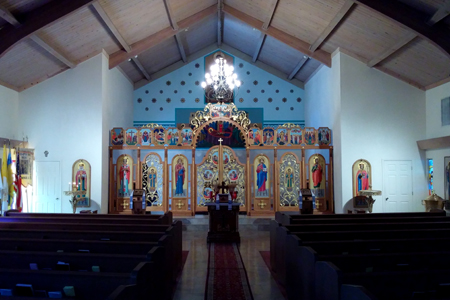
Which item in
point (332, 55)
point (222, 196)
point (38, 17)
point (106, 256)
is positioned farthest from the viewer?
point (332, 55)

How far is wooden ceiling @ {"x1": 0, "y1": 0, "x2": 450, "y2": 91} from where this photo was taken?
8367 millimetres

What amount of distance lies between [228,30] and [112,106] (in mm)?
5360

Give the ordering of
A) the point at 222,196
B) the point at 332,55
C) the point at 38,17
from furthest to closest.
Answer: the point at 332,55 < the point at 222,196 < the point at 38,17

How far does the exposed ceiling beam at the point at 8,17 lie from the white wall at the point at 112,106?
3452 millimetres

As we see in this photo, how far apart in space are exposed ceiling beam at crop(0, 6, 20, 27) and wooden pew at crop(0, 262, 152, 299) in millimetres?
6454

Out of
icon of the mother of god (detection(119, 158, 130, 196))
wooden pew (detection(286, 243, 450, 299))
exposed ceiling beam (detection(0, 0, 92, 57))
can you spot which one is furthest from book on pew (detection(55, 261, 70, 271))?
icon of the mother of god (detection(119, 158, 130, 196))

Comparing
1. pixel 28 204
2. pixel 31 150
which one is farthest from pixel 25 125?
pixel 28 204

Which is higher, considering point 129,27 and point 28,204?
point 129,27

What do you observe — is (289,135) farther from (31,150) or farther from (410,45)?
(31,150)

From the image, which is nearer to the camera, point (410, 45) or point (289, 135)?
point (410, 45)

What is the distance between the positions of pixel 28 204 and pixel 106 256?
8.59 meters

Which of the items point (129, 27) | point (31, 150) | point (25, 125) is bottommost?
point (31, 150)

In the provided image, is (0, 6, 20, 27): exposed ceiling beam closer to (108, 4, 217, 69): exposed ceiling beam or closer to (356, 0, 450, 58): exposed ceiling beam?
(108, 4, 217, 69): exposed ceiling beam

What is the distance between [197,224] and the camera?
37.2ft
